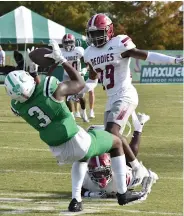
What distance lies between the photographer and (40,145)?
32.7 feet

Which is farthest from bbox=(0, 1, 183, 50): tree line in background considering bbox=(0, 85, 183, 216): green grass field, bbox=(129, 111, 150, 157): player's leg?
bbox=(129, 111, 150, 157): player's leg

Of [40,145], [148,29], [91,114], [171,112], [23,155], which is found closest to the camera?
[23,155]

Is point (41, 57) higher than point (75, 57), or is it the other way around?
point (41, 57)

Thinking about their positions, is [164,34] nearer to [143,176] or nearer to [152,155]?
[152,155]

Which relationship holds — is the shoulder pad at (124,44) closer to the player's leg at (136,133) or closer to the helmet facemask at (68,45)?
the player's leg at (136,133)

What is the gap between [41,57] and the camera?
19.0ft

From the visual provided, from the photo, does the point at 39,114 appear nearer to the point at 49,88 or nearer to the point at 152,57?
the point at 49,88

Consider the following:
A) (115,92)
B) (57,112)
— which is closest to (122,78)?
(115,92)

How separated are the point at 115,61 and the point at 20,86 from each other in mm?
1806

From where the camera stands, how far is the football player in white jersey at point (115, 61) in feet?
22.3

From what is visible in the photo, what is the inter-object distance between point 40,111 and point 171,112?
10.3 metres

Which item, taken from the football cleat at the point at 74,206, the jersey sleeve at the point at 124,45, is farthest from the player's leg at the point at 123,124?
the football cleat at the point at 74,206

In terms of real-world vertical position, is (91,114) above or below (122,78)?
below

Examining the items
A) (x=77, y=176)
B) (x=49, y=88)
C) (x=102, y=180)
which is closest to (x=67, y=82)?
(x=49, y=88)
